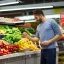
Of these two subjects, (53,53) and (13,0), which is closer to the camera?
(53,53)

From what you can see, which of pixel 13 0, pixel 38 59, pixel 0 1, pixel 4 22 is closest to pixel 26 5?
pixel 0 1

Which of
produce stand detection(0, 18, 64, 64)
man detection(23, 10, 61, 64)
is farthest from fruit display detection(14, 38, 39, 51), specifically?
man detection(23, 10, 61, 64)

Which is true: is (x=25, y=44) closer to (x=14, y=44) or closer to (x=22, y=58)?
(x=14, y=44)

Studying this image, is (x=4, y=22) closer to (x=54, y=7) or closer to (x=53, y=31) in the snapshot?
(x=53, y=31)

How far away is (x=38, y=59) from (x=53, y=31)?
813 mm

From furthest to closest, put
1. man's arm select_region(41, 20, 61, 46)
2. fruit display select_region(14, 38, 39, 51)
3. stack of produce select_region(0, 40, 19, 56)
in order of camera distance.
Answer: fruit display select_region(14, 38, 39, 51) → stack of produce select_region(0, 40, 19, 56) → man's arm select_region(41, 20, 61, 46)

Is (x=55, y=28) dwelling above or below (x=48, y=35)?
above

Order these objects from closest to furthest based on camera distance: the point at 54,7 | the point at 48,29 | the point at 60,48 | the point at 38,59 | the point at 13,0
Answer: the point at 48,29
the point at 38,59
the point at 60,48
the point at 13,0
the point at 54,7

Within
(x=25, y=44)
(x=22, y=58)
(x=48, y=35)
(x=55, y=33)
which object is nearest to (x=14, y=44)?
(x=25, y=44)

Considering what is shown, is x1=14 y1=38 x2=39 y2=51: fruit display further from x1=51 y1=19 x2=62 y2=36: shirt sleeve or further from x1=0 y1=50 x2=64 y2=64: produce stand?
x1=51 y1=19 x2=62 y2=36: shirt sleeve

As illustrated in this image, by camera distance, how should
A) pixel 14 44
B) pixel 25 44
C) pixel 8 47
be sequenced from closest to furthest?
1. pixel 8 47
2. pixel 14 44
3. pixel 25 44

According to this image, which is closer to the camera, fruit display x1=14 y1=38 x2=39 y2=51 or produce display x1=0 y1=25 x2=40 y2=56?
produce display x1=0 y1=25 x2=40 y2=56

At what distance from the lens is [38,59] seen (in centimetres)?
594

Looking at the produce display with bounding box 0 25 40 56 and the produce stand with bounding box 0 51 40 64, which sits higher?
the produce display with bounding box 0 25 40 56
